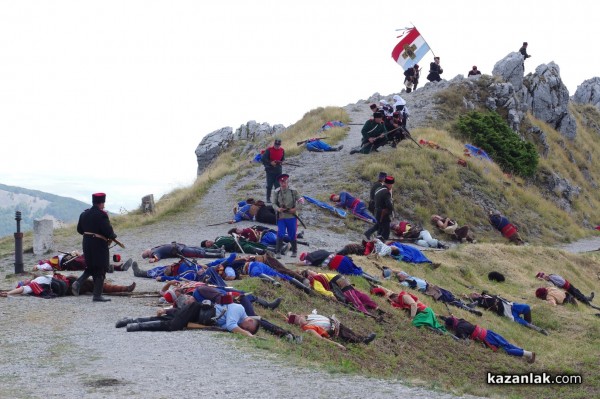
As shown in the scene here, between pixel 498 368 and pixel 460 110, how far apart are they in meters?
32.2

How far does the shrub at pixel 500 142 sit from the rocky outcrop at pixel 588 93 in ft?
92.9

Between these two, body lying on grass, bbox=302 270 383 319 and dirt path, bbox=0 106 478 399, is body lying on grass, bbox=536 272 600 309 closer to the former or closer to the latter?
body lying on grass, bbox=302 270 383 319

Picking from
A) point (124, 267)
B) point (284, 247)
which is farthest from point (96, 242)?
point (284, 247)

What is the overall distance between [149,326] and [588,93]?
63.2 meters

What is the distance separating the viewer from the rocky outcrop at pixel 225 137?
49.7 metres

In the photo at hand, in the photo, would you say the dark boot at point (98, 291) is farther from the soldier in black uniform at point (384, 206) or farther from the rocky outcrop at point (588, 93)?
the rocky outcrop at point (588, 93)

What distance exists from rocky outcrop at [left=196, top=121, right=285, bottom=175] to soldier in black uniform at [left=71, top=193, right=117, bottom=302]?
35703 mm

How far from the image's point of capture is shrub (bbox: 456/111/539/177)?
38.9 m

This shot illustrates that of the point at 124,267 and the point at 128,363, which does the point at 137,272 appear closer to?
the point at 124,267

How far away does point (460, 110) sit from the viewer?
43.4 meters

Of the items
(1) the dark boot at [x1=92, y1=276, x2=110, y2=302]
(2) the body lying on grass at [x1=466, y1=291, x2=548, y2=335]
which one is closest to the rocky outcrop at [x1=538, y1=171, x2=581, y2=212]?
(2) the body lying on grass at [x1=466, y1=291, x2=548, y2=335]

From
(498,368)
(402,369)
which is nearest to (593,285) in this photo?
(498,368)

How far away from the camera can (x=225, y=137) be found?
1988 inches

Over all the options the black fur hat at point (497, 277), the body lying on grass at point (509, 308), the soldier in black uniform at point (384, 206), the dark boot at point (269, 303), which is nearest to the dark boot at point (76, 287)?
the dark boot at point (269, 303)
